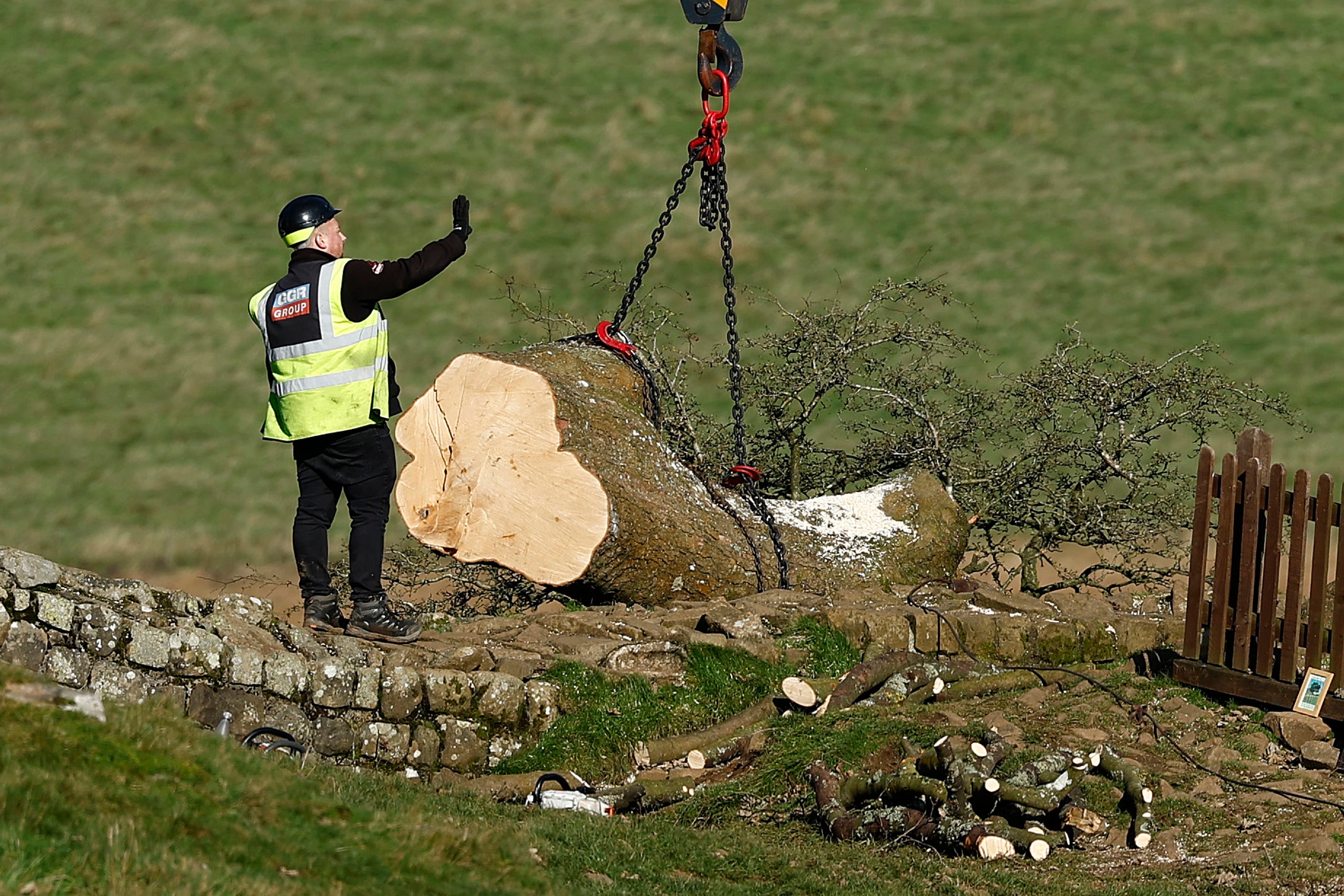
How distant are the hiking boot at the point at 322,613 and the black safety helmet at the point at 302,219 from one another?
1.98 metres

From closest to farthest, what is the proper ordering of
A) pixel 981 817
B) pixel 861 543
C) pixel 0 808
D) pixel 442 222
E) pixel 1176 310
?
pixel 0 808
pixel 981 817
pixel 861 543
pixel 1176 310
pixel 442 222

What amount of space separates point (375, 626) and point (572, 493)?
1553 mm

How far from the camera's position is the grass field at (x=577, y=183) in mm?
19469

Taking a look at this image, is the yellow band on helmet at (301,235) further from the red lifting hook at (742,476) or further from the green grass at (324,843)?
the red lifting hook at (742,476)

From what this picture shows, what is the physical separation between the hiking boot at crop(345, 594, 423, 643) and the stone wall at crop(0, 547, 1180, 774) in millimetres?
68

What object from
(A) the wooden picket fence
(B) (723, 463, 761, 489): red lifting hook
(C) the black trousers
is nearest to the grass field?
(B) (723, 463, 761, 489): red lifting hook

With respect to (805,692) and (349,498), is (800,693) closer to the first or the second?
(805,692)

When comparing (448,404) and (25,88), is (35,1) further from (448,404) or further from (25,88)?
(448,404)

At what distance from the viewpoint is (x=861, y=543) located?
10.6 metres

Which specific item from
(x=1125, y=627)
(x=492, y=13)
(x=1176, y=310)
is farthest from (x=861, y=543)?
(x=492, y=13)

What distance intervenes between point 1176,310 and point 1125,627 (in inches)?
528

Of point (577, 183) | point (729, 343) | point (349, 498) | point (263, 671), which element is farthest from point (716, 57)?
point (577, 183)

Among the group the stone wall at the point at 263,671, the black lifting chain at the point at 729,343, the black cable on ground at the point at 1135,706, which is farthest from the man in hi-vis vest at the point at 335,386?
the black cable on ground at the point at 1135,706

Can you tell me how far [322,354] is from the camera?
803 cm
